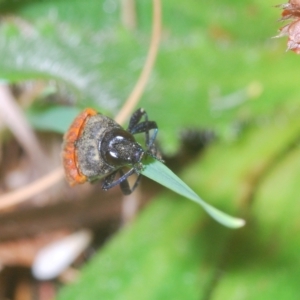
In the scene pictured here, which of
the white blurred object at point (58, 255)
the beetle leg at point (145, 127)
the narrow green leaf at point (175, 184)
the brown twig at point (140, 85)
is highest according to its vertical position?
the brown twig at point (140, 85)

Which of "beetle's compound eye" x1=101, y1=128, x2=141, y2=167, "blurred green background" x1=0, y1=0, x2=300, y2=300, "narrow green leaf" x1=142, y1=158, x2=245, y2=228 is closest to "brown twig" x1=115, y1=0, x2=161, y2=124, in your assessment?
"blurred green background" x1=0, y1=0, x2=300, y2=300

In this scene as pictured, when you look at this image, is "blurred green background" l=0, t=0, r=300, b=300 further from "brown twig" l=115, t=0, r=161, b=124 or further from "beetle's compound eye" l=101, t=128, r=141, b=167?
"beetle's compound eye" l=101, t=128, r=141, b=167

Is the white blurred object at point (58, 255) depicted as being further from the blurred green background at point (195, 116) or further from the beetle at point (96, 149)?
the beetle at point (96, 149)

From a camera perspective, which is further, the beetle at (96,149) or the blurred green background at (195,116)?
the blurred green background at (195,116)

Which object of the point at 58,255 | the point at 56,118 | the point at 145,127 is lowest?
the point at 58,255

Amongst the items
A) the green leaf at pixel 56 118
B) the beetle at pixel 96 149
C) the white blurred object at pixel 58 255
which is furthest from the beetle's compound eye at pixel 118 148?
the white blurred object at pixel 58 255

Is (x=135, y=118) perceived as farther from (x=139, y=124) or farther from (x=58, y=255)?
(x=58, y=255)

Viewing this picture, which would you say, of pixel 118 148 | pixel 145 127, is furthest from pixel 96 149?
pixel 145 127
